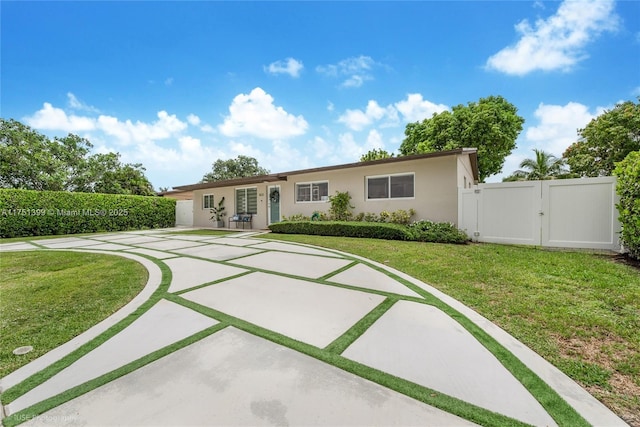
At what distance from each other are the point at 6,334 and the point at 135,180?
23.1m

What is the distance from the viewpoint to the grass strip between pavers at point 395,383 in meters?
1.37

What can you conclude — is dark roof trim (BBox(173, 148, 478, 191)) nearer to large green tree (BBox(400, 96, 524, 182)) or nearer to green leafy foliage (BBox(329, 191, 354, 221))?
green leafy foliage (BBox(329, 191, 354, 221))

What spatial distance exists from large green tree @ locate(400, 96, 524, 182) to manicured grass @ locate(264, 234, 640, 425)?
48.9 ft

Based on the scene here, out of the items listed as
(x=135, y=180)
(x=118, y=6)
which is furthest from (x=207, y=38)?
(x=135, y=180)

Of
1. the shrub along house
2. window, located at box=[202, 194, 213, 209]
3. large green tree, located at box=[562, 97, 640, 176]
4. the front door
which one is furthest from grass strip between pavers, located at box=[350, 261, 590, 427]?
large green tree, located at box=[562, 97, 640, 176]

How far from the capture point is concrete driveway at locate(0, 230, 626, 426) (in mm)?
1396

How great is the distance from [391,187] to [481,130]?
12609 mm

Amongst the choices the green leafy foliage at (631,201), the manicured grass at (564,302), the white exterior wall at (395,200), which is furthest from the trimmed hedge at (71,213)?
the green leafy foliage at (631,201)

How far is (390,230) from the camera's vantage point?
856cm

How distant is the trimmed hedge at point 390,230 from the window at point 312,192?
182 centimetres

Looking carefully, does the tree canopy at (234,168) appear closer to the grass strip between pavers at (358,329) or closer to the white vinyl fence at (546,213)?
the white vinyl fence at (546,213)

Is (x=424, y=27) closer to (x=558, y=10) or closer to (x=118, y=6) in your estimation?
(x=558, y=10)

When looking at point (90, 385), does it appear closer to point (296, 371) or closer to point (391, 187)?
point (296, 371)

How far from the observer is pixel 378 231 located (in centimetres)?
881
